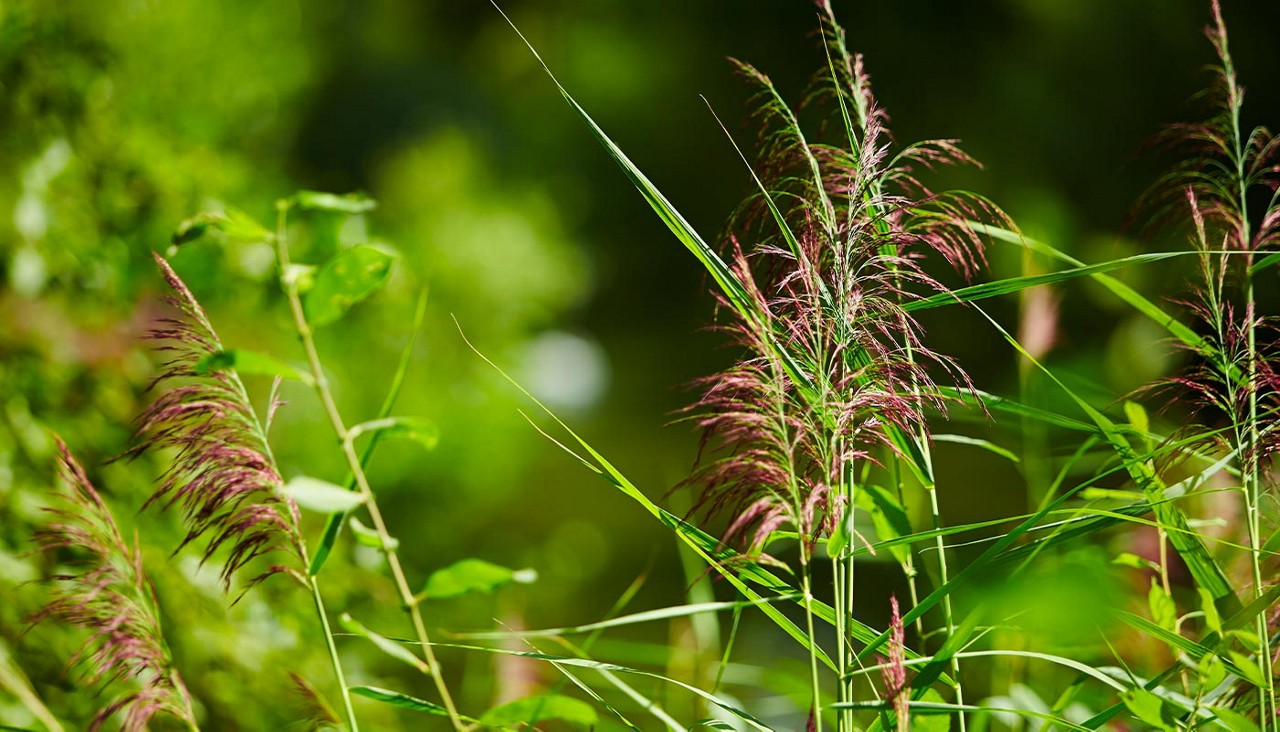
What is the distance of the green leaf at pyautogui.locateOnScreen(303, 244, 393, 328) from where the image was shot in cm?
29

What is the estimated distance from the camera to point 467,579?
290 millimetres

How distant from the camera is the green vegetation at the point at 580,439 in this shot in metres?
0.31

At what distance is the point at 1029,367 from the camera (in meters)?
0.64

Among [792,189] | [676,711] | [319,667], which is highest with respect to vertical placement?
[792,189]

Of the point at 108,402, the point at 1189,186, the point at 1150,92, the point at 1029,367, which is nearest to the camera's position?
the point at 1189,186

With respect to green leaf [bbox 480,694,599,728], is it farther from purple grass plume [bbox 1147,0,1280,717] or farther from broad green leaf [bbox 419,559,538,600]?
purple grass plume [bbox 1147,0,1280,717]

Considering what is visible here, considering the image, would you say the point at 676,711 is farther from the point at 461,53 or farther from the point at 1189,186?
the point at 461,53

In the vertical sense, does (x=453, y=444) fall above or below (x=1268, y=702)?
below

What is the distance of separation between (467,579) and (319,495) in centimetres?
6

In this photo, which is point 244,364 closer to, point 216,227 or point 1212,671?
point 216,227

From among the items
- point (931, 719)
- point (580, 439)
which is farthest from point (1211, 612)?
point (580, 439)

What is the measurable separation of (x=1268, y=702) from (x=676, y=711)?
0.66 meters

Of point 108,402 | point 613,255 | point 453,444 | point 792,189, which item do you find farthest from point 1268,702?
point 613,255

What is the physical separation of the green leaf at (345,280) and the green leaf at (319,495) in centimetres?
5
